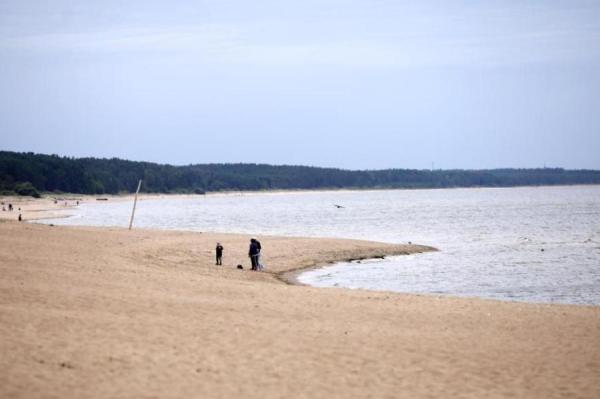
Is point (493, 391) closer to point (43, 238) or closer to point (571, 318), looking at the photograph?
point (571, 318)

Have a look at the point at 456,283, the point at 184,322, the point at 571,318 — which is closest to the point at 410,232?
the point at 456,283

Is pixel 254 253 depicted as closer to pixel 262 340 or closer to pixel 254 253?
pixel 254 253

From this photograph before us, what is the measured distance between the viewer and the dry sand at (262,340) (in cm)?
1270

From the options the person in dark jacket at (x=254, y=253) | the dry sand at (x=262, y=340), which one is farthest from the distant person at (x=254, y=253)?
the dry sand at (x=262, y=340)

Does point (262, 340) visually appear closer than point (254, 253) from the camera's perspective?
Yes

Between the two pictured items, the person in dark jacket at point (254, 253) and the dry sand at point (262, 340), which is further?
the person in dark jacket at point (254, 253)

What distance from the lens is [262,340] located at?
51.9 feet

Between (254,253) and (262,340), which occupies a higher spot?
(254,253)

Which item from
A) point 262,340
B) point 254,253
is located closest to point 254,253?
point 254,253

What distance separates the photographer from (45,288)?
19469 mm

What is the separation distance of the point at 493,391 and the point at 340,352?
3.30 m

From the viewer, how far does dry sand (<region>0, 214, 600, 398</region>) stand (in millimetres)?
12703

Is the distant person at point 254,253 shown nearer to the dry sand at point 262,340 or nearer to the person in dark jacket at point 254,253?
the person in dark jacket at point 254,253

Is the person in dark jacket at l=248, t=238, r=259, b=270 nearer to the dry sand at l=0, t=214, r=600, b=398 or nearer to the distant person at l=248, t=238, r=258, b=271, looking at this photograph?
the distant person at l=248, t=238, r=258, b=271
